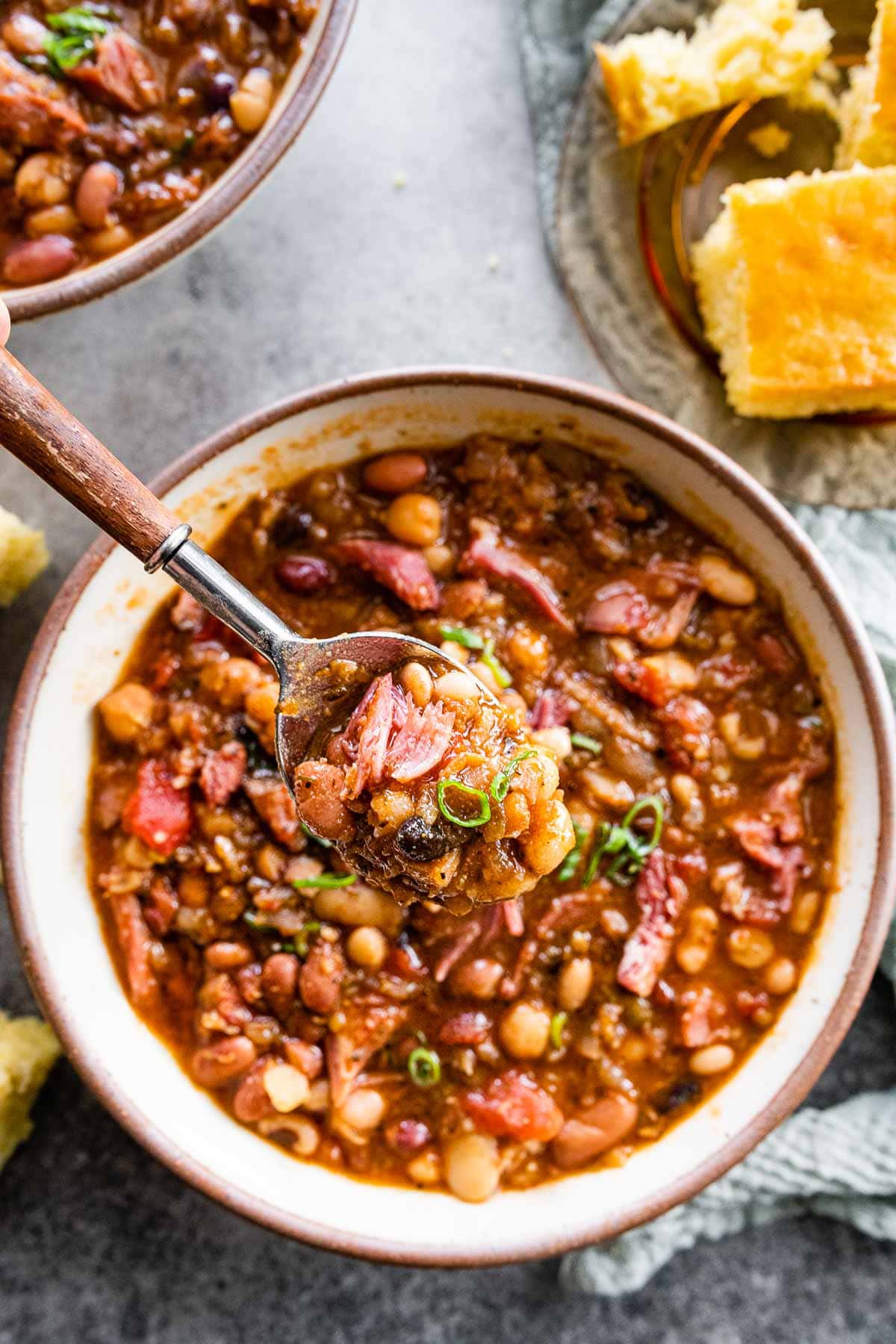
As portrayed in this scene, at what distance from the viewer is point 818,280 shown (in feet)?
11.1

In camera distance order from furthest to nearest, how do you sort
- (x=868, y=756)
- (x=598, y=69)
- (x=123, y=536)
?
1. (x=598, y=69)
2. (x=868, y=756)
3. (x=123, y=536)

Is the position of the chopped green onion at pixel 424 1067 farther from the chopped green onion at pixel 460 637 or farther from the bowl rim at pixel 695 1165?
the chopped green onion at pixel 460 637

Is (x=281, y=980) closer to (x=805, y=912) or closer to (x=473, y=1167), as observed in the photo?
(x=473, y=1167)

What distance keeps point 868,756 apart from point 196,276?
8.12ft

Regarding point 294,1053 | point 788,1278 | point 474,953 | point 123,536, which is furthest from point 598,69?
point 788,1278

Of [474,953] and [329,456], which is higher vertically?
[329,456]

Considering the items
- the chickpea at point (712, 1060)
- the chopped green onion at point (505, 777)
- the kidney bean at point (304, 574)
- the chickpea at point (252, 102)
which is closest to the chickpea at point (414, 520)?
the kidney bean at point (304, 574)

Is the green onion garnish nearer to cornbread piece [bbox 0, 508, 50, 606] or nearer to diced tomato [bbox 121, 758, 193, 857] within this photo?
diced tomato [bbox 121, 758, 193, 857]

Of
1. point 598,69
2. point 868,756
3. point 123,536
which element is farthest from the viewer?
point 598,69

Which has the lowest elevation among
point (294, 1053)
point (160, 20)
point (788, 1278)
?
point (788, 1278)

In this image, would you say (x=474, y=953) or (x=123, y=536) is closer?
(x=123, y=536)

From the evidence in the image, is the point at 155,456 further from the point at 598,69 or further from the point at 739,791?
the point at 739,791

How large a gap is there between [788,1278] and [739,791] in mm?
1645

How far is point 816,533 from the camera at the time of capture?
366 centimetres
